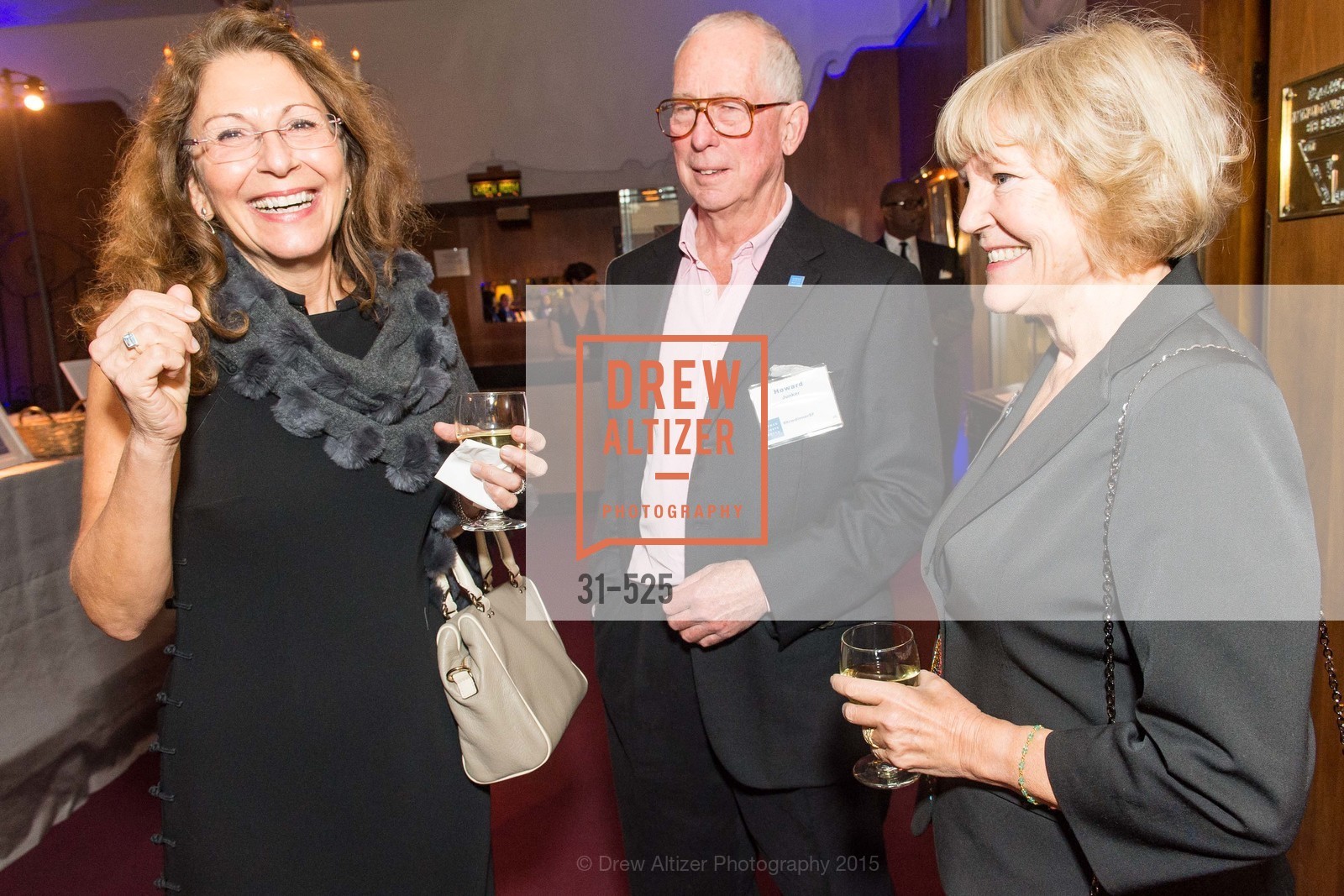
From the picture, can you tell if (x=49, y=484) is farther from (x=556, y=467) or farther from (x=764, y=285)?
(x=556, y=467)

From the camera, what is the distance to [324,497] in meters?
1.41

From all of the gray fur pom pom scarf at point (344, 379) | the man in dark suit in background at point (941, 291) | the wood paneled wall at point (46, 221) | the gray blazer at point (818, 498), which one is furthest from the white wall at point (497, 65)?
the gray fur pom pom scarf at point (344, 379)

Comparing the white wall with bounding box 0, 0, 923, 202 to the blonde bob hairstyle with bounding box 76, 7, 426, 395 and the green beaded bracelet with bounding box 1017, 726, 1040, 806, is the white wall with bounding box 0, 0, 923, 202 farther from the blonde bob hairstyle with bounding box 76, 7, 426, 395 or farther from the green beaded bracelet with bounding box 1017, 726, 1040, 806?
the green beaded bracelet with bounding box 1017, 726, 1040, 806

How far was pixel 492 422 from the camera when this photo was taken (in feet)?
4.83

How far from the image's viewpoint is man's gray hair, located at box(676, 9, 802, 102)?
74.7 inches

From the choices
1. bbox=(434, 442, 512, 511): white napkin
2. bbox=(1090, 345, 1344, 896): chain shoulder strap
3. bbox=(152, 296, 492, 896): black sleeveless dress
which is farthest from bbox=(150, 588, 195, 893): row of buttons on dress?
bbox=(1090, 345, 1344, 896): chain shoulder strap

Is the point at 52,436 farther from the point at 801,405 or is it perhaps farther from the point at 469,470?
the point at 801,405

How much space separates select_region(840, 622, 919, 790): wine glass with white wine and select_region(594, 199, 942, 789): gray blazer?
0.47 meters

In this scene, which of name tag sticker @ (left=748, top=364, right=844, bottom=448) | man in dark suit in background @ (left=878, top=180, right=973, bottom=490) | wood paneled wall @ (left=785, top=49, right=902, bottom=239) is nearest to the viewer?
name tag sticker @ (left=748, top=364, right=844, bottom=448)

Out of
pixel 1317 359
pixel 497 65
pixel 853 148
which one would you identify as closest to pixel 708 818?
pixel 1317 359

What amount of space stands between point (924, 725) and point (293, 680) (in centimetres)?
94

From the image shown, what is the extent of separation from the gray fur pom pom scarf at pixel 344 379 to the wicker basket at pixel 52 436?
2.56 metres

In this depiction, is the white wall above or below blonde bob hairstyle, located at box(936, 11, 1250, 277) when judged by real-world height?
above

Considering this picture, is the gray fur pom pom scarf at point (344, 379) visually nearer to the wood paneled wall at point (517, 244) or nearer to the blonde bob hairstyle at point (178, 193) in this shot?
the blonde bob hairstyle at point (178, 193)
